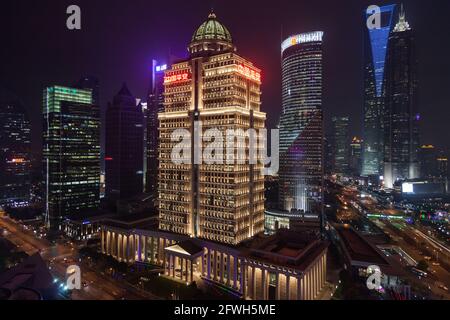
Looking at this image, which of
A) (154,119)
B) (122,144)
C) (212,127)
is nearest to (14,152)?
(122,144)

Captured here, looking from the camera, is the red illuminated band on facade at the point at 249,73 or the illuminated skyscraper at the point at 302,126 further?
the illuminated skyscraper at the point at 302,126

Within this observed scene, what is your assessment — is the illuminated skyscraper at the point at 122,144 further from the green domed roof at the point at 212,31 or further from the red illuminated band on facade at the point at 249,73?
the red illuminated band on facade at the point at 249,73

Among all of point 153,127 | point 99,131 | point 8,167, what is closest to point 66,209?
point 99,131

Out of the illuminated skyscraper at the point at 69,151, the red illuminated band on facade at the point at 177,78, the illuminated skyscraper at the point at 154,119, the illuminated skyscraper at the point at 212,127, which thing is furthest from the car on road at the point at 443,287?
the illuminated skyscraper at the point at 154,119

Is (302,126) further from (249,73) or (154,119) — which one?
(154,119)

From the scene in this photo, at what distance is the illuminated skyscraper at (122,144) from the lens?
166m

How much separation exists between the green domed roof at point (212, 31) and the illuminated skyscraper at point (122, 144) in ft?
333

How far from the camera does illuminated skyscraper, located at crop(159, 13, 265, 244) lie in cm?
7062

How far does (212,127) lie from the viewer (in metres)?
73.2

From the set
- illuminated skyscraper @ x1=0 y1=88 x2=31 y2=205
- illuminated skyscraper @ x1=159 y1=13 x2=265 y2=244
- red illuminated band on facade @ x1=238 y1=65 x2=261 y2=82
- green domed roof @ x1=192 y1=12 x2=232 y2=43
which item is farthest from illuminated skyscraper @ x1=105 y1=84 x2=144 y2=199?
red illuminated band on facade @ x1=238 y1=65 x2=261 y2=82

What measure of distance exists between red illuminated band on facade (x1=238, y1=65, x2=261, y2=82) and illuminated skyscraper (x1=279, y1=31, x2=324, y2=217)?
65761 mm

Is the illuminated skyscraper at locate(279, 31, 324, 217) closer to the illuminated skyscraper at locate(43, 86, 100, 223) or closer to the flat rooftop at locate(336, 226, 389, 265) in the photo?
the flat rooftop at locate(336, 226, 389, 265)
